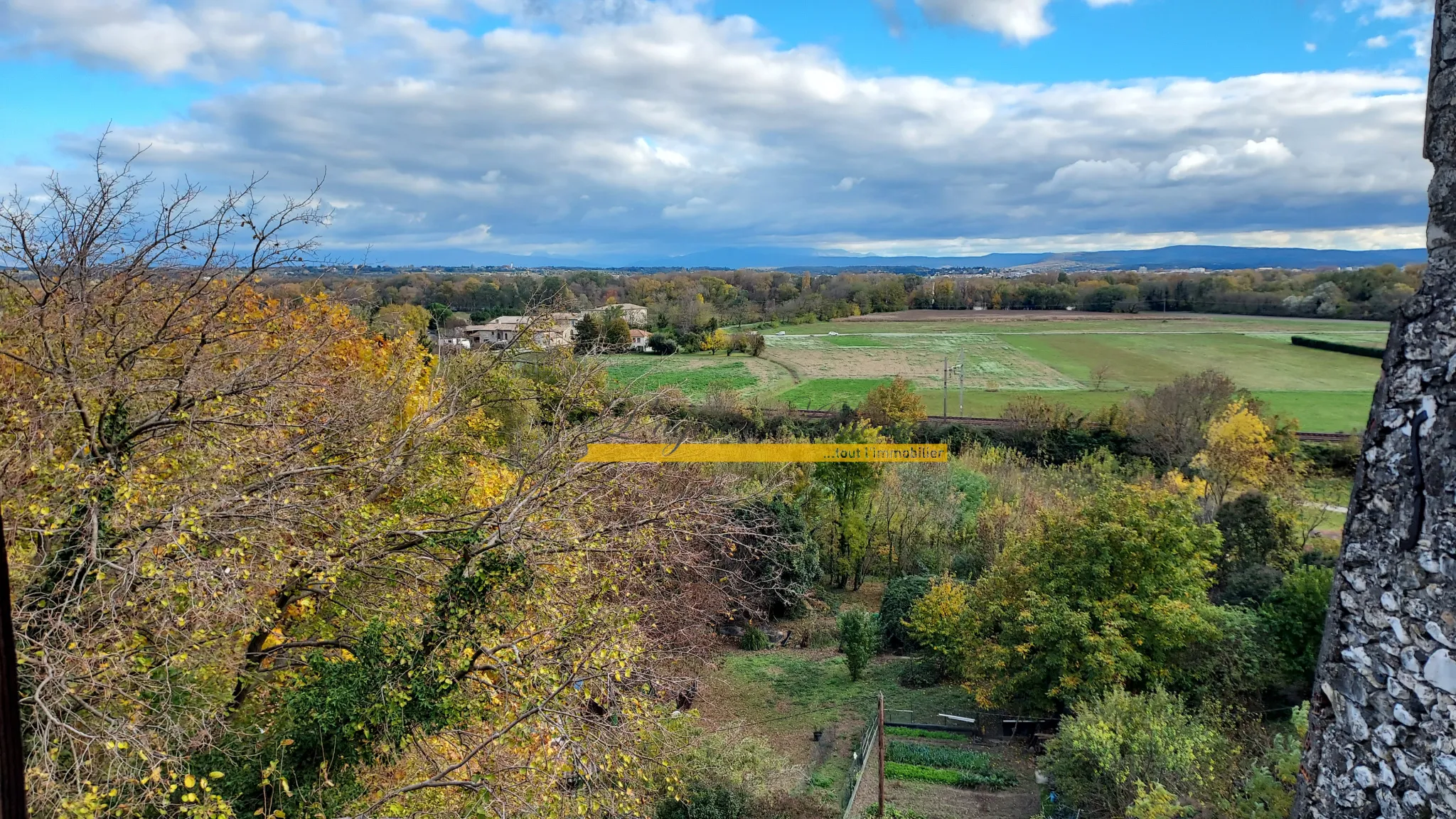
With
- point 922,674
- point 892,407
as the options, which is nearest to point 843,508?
point 922,674

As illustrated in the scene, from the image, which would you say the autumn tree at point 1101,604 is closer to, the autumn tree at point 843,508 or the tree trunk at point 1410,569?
the autumn tree at point 843,508

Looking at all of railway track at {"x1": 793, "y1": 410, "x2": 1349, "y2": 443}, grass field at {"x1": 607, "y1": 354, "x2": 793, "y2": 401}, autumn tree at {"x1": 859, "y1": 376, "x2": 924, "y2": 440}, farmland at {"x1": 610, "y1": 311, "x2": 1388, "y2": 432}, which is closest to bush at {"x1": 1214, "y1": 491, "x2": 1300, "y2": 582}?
autumn tree at {"x1": 859, "y1": 376, "x2": 924, "y2": 440}

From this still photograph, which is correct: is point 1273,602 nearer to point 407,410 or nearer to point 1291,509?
point 1291,509

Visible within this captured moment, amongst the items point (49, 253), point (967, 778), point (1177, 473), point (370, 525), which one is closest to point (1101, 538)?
point (967, 778)

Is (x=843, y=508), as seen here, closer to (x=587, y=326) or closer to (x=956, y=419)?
(x=587, y=326)

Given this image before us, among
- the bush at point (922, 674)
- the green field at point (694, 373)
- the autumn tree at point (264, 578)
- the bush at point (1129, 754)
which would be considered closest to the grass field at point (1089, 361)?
the green field at point (694, 373)

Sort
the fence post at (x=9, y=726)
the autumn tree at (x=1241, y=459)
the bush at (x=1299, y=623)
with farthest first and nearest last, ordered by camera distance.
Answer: the autumn tree at (x=1241, y=459), the bush at (x=1299, y=623), the fence post at (x=9, y=726)

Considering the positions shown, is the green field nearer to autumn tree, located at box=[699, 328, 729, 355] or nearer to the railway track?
autumn tree, located at box=[699, 328, 729, 355]
